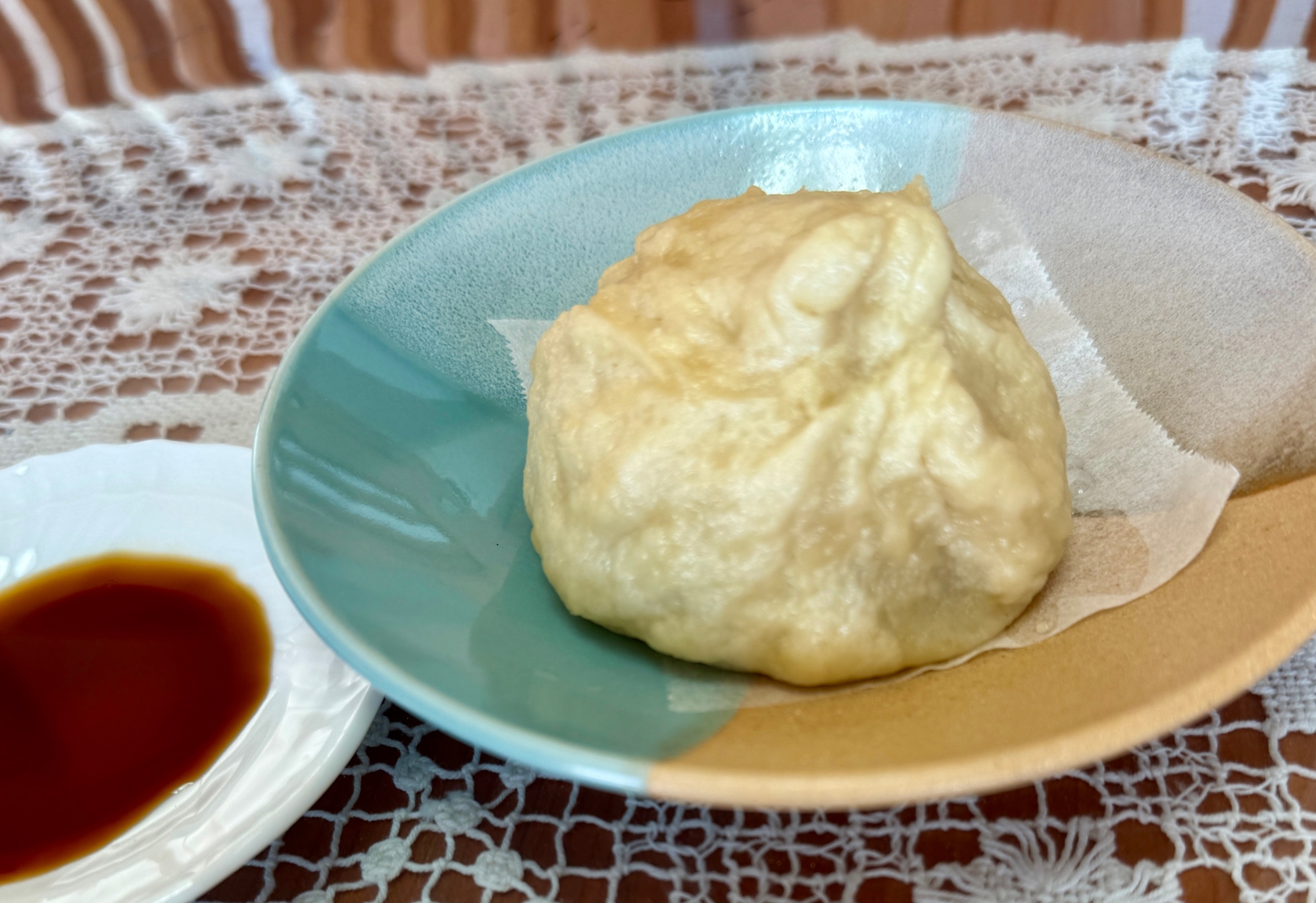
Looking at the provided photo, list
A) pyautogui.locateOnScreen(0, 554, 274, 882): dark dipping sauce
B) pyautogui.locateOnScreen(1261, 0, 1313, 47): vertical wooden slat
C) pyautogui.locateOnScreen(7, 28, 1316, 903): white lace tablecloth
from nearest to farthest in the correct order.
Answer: pyautogui.locateOnScreen(7, 28, 1316, 903): white lace tablecloth
pyautogui.locateOnScreen(0, 554, 274, 882): dark dipping sauce
pyautogui.locateOnScreen(1261, 0, 1313, 47): vertical wooden slat

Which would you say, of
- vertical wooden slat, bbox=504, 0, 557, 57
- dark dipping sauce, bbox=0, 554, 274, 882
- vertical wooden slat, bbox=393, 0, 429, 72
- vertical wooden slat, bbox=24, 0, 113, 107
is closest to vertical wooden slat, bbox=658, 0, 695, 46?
vertical wooden slat, bbox=504, 0, 557, 57

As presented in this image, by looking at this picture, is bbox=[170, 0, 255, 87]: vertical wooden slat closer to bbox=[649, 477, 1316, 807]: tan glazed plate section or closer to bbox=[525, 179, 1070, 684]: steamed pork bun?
bbox=[525, 179, 1070, 684]: steamed pork bun

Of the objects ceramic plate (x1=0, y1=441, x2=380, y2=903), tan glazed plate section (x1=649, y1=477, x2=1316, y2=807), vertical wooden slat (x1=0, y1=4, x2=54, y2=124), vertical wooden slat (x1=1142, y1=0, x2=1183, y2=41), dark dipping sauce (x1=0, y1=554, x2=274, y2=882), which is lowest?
dark dipping sauce (x1=0, y1=554, x2=274, y2=882)

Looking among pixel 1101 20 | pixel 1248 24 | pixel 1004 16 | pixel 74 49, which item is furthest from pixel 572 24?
pixel 1248 24

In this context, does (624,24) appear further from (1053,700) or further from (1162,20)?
(1053,700)

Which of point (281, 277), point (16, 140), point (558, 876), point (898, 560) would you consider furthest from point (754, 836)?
point (16, 140)

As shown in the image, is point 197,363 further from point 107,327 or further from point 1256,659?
point 1256,659

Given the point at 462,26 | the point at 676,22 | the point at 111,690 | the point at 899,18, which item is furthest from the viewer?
the point at 462,26
